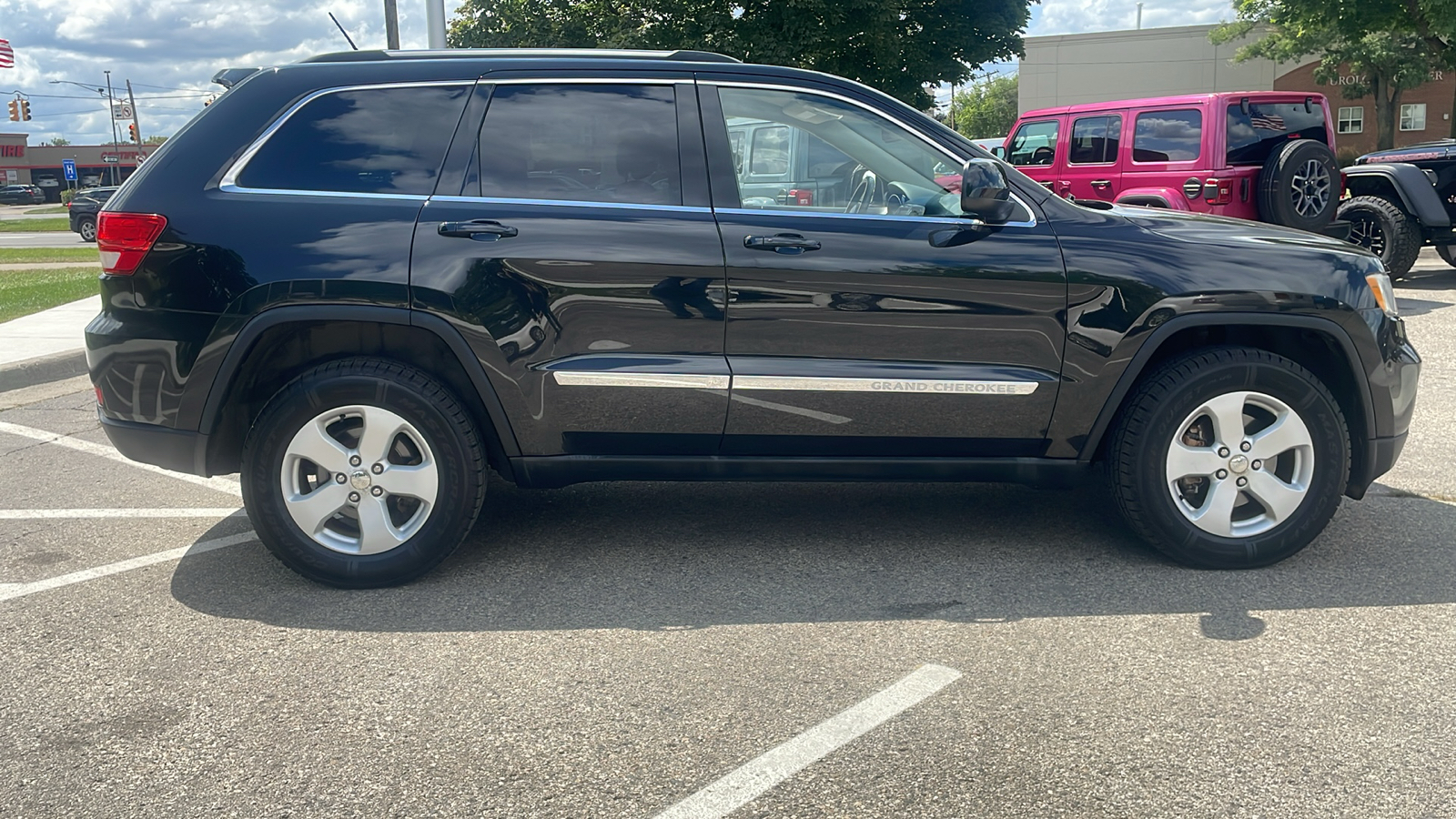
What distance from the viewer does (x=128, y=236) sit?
4.01m

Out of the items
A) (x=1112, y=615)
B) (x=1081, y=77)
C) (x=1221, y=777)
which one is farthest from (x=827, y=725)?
(x=1081, y=77)

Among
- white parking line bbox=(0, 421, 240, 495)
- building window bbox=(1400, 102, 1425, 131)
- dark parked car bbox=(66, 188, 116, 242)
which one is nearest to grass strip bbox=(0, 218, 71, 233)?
dark parked car bbox=(66, 188, 116, 242)

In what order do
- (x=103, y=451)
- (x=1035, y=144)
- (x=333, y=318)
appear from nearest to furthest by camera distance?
(x=333, y=318)
(x=103, y=451)
(x=1035, y=144)

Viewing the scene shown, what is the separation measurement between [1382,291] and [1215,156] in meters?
7.08

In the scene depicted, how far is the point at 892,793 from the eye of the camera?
2775mm

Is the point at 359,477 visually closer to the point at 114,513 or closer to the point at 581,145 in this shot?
the point at 581,145

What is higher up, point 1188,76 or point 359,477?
point 1188,76

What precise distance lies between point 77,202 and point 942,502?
31.1 meters

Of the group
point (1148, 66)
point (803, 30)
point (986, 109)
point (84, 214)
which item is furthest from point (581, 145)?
point (986, 109)

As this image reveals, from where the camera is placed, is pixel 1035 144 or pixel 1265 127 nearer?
pixel 1265 127

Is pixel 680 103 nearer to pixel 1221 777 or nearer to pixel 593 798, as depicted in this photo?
pixel 593 798

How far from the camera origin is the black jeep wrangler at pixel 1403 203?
1210 centimetres

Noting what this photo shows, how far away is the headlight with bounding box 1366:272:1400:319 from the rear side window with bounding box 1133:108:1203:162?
705cm

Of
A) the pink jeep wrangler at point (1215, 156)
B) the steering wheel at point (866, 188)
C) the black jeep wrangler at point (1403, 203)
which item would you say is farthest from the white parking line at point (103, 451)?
the black jeep wrangler at point (1403, 203)
